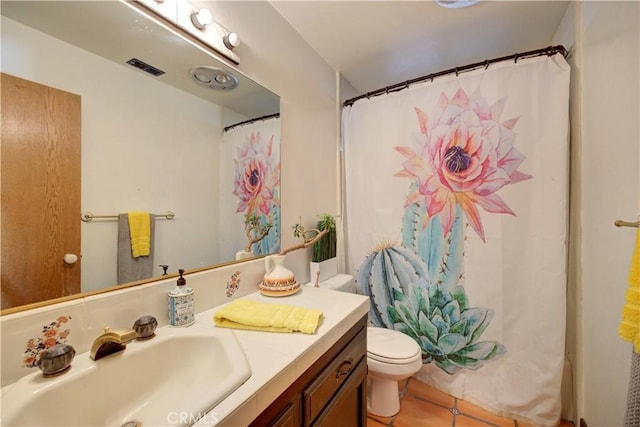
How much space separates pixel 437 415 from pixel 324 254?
1150 mm

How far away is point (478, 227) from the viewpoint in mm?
1519

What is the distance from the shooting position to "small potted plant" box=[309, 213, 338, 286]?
5.32 feet

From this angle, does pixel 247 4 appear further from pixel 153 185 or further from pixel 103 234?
pixel 103 234

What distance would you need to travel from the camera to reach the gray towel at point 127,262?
2.68ft

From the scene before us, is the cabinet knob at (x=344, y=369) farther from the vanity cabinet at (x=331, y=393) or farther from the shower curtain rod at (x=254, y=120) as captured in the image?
the shower curtain rod at (x=254, y=120)

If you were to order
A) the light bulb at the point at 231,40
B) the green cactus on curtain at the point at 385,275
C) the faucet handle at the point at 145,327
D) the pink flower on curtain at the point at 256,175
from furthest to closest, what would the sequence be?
the green cactus on curtain at the point at 385,275 < the pink flower on curtain at the point at 256,175 < the light bulb at the point at 231,40 < the faucet handle at the point at 145,327

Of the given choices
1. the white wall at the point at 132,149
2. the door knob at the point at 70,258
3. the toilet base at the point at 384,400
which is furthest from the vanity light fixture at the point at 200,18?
the toilet base at the point at 384,400

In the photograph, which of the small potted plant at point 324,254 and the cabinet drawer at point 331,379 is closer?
the cabinet drawer at point 331,379

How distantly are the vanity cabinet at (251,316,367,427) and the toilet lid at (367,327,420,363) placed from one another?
0.31 m

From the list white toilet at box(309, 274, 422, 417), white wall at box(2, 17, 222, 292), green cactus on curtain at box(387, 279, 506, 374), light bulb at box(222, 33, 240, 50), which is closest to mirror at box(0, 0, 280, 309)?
white wall at box(2, 17, 222, 292)

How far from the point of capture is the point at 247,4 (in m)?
1.28

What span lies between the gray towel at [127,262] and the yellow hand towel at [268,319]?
0.29 metres

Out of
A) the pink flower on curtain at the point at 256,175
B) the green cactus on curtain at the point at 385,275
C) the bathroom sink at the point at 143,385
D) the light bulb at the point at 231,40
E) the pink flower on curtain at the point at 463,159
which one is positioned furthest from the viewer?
the green cactus on curtain at the point at 385,275

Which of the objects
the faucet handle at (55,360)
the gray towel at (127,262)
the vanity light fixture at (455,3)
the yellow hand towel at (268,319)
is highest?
the vanity light fixture at (455,3)
